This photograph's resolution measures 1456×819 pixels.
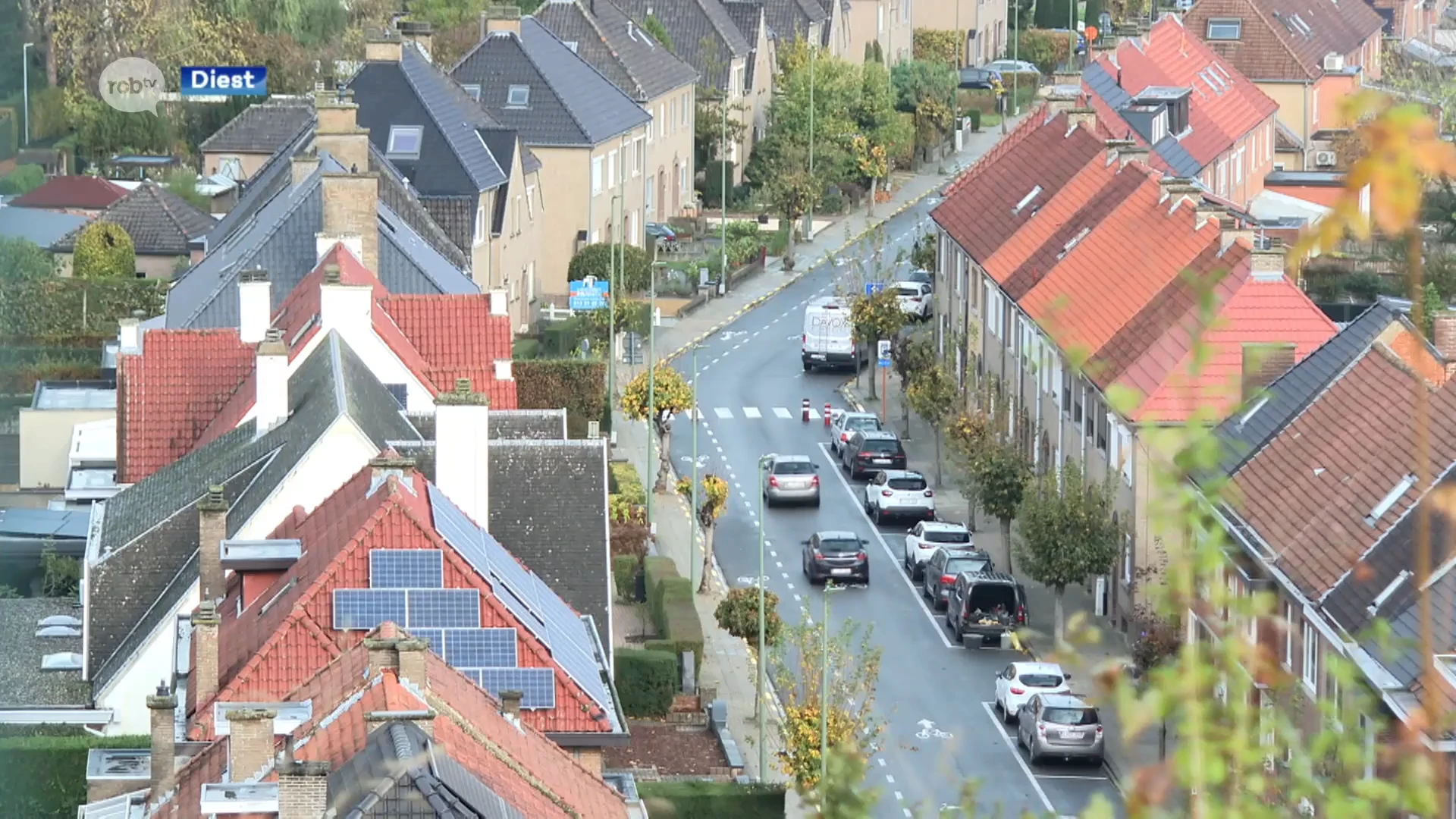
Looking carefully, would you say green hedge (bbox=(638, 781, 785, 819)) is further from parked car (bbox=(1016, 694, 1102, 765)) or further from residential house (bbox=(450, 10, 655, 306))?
residential house (bbox=(450, 10, 655, 306))

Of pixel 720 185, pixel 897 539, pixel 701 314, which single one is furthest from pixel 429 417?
pixel 720 185

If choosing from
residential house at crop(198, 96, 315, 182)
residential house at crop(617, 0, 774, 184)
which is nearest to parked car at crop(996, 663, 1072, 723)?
residential house at crop(198, 96, 315, 182)

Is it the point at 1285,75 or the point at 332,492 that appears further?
Result: the point at 1285,75

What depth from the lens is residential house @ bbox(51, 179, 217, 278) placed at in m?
78.4

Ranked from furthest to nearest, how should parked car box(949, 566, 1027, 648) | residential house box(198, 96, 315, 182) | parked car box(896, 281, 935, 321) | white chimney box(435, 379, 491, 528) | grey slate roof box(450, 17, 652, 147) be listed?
residential house box(198, 96, 315, 182) < grey slate roof box(450, 17, 652, 147) < parked car box(896, 281, 935, 321) < parked car box(949, 566, 1027, 648) < white chimney box(435, 379, 491, 528)

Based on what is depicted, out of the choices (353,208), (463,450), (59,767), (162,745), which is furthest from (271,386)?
(353,208)

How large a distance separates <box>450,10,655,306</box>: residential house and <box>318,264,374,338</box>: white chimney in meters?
38.6

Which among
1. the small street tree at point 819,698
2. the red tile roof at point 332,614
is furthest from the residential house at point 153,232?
the red tile roof at point 332,614

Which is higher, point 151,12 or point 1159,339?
point 151,12

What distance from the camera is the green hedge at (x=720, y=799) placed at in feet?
125

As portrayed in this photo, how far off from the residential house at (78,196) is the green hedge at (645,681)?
42.5 metres

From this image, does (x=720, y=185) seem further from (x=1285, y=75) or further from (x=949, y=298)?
(x=949, y=298)

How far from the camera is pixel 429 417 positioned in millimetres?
41281

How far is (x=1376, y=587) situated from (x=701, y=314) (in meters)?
48.4
